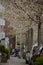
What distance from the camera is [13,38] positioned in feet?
283

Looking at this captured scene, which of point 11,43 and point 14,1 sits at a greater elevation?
point 14,1

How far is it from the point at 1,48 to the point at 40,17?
8840mm

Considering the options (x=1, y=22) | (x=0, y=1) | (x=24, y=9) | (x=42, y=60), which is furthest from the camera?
(x=24, y=9)

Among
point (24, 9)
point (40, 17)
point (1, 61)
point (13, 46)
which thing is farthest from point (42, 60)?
point (13, 46)

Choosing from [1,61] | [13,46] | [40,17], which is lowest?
[13,46]

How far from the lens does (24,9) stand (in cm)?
2641

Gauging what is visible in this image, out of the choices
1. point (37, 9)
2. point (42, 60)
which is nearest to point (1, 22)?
point (42, 60)

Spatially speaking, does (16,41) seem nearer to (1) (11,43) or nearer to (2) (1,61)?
(1) (11,43)

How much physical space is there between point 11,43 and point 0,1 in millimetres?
Answer: 62997

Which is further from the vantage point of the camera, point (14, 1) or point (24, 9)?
point (24, 9)

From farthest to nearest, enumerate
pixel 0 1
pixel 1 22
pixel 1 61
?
1. pixel 1 61
2. pixel 0 1
3. pixel 1 22

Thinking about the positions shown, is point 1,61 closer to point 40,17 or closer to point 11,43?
point 40,17

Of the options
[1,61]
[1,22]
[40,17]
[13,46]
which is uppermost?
[1,22]

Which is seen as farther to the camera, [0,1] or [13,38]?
[13,38]
